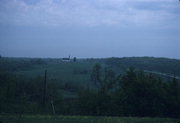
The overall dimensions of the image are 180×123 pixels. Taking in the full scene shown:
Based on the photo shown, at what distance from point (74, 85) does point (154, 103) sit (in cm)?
1924

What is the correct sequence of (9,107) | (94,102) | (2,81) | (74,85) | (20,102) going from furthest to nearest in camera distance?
(74,85), (2,81), (20,102), (9,107), (94,102)

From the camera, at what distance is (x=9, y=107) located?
2783 cm

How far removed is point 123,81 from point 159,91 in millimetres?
3589

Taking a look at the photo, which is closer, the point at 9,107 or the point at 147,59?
the point at 9,107

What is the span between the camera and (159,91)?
25484 mm

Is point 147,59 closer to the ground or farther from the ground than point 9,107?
farther from the ground

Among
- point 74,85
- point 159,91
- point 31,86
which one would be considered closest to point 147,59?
point 74,85

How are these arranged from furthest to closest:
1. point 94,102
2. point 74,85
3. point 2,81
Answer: point 74,85
point 2,81
point 94,102

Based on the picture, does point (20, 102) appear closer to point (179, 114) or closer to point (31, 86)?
point (31, 86)

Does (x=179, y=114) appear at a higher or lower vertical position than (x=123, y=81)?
lower

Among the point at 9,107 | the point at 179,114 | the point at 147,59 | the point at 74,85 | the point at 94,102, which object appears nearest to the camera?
the point at 179,114

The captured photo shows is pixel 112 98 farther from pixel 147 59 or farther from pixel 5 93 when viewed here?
pixel 147 59

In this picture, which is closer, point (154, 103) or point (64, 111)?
point (154, 103)

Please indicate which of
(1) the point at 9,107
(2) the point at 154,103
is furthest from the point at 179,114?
(1) the point at 9,107
